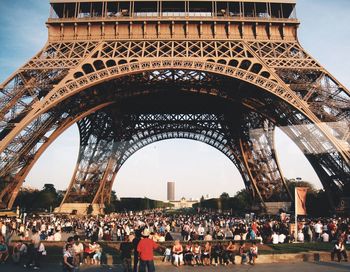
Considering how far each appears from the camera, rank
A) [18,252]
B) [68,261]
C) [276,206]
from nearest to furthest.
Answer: [68,261]
[18,252]
[276,206]

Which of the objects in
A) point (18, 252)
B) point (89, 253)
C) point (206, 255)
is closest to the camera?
point (18, 252)

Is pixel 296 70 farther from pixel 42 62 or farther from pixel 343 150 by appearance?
pixel 42 62

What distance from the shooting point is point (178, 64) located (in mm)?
24938

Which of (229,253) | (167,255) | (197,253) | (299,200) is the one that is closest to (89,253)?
(167,255)

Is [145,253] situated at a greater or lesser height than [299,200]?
lesser

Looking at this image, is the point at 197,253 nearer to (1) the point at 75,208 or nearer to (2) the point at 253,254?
(2) the point at 253,254

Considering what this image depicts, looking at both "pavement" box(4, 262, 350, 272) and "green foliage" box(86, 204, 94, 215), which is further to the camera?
"green foliage" box(86, 204, 94, 215)

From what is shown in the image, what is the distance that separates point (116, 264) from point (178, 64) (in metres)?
15.2

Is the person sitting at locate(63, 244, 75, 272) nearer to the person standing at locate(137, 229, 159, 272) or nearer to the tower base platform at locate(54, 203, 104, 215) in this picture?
the person standing at locate(137, 229, 159, 272)

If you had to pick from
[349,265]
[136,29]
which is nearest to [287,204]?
[136,29]

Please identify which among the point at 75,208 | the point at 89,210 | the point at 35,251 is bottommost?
the point at 35,251

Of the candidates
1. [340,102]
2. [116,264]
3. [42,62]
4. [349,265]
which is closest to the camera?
[349,265]

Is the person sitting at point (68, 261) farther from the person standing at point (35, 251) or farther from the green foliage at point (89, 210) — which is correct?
the green foliage at point (89, 210)

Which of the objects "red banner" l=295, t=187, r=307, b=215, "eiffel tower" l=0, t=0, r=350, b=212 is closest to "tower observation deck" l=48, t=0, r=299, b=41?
"eiffel tower" l=0, t=0, r=350, b=212
